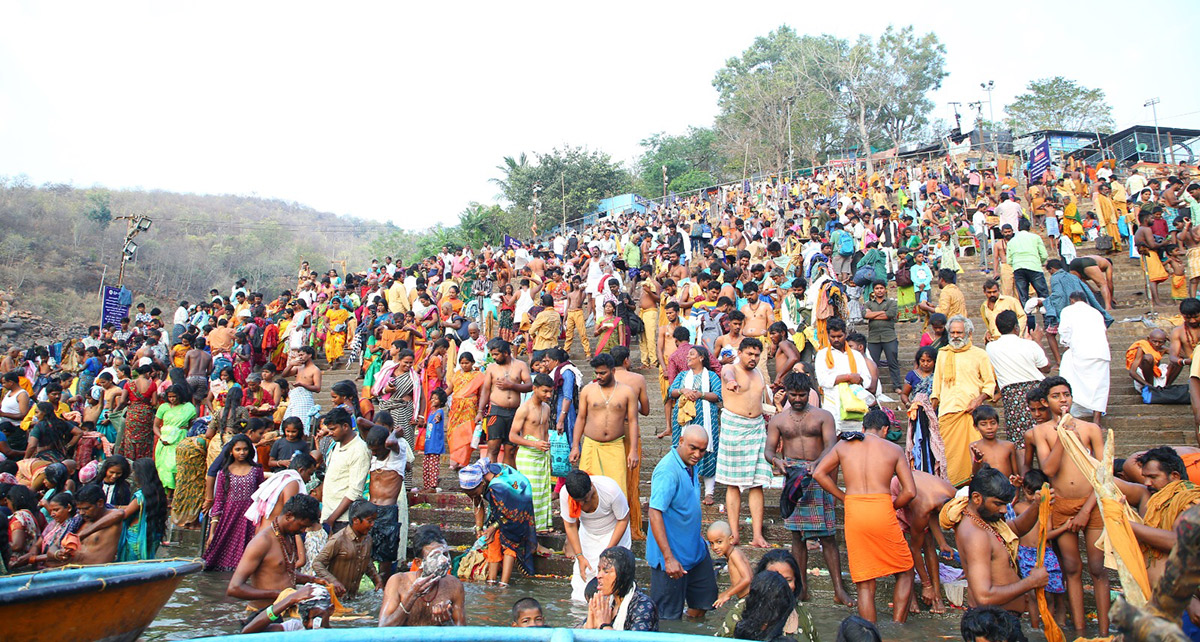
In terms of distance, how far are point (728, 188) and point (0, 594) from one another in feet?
113

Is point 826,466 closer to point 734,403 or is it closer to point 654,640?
point 734,403

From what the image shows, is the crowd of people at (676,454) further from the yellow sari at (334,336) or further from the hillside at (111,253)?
the hillside at (111,253)

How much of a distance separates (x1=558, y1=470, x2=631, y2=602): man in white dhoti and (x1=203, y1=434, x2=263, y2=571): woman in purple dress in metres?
3.02

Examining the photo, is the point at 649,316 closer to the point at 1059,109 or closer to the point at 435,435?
the point at 435,435

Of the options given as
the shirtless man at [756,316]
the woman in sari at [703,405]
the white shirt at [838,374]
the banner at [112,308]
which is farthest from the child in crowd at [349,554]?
the banner at [112,308]

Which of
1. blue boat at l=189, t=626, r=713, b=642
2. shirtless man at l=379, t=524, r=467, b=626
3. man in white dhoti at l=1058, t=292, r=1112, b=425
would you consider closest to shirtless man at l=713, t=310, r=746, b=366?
man in white dhoti at l=1058, t=292, r=1112, b=425

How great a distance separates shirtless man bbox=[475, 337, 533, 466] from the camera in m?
8.04

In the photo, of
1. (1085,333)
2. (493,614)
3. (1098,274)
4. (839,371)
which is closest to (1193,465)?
(839,371)

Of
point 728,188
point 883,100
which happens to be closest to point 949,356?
point 728,188

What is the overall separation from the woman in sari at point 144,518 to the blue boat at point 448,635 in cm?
444

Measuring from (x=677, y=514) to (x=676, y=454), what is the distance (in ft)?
1.36

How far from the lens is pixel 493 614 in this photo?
585 centimetres

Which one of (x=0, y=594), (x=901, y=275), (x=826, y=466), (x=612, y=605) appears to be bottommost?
(x=612, y=605)

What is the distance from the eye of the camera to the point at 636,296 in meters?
15.7
